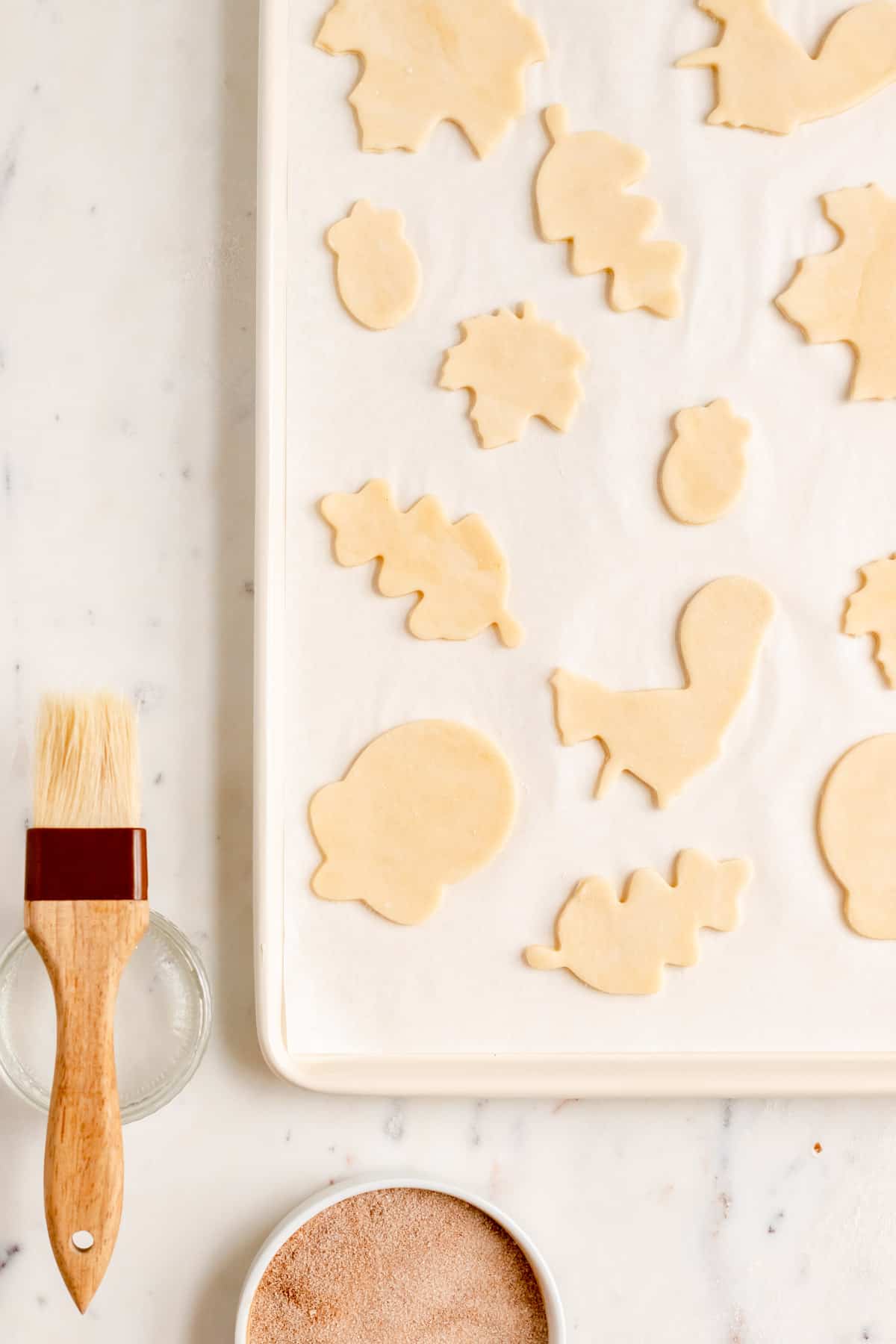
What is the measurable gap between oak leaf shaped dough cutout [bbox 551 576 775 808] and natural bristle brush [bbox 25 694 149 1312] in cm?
22

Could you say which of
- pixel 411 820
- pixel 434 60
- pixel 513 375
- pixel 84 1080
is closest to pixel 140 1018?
pixel 84 1080

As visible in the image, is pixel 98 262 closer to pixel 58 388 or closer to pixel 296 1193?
pixel 58 388

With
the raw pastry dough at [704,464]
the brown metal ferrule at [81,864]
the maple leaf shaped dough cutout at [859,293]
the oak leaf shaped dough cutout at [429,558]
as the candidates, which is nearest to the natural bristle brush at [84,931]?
the brown metal ferrule at [81,864]

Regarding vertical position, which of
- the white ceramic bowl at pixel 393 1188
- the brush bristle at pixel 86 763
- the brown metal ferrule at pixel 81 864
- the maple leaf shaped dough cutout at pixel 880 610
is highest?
the maple leaf shaped dough cutout at pixel 880 610

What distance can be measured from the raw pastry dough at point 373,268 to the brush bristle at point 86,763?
0.23 m

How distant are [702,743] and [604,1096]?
0.18m

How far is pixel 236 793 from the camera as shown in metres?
0.57

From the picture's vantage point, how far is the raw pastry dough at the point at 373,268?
0.57m

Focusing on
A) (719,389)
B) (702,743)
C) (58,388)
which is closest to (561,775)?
(702,743)

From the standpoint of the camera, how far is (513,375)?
22.2 inches

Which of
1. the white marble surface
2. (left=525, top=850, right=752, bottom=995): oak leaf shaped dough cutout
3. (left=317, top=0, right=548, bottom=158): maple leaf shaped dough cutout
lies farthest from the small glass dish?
(left=317, top=0, right=548, bottom=158): maple leaf shaped dough cutout

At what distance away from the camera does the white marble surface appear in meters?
0.56

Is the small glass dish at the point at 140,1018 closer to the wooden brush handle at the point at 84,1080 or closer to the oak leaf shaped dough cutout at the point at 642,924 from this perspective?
the wooden brush handle at the point at 84,1080

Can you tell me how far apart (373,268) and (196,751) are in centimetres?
26
